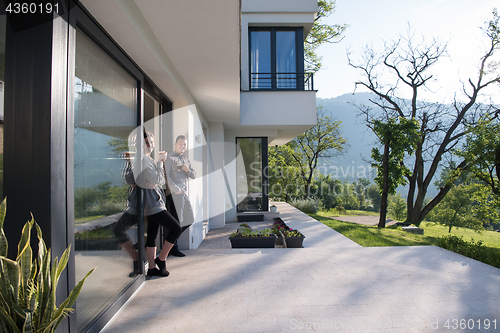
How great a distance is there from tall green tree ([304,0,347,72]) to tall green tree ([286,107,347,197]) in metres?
4.07

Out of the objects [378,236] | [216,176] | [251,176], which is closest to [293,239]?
[216,176]

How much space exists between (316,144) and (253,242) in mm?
16234

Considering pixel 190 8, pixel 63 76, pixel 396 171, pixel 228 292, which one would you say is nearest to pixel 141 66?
pixel 190 8

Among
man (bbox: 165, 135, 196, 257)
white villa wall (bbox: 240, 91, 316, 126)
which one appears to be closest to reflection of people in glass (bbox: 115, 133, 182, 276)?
man (bbox: 165, 135, 196, 257)

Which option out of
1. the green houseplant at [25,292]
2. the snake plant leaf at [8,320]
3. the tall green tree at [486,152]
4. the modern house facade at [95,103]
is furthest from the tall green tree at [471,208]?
the snake plant leaf at [8,320]

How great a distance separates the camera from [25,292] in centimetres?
116

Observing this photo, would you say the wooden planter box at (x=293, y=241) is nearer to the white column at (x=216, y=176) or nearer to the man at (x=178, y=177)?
the man at (x=178, y=177)

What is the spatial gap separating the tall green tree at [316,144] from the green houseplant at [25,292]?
18.9 meters

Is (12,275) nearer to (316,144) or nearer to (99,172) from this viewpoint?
(99,172)

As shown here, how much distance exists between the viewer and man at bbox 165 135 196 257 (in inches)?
146

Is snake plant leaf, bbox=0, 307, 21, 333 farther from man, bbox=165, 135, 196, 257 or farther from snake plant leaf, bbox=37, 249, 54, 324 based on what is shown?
man, bbox=165, 135, 196, 257

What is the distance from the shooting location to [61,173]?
5.07ft

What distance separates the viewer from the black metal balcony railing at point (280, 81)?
318 inches

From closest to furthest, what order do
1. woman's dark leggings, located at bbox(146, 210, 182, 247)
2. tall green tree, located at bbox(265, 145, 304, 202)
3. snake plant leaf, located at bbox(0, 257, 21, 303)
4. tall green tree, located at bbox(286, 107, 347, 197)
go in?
1. snake plant leaf, located at bbox(0, 257, 21, 303)
2. woman's dark leggings, located at bbox(146, 210, 182, 247)
3. tall green tree, located at bbox(286, 107, 347, 197)
4. tall green tree, located at bbox(265, 145, 304, 202)
